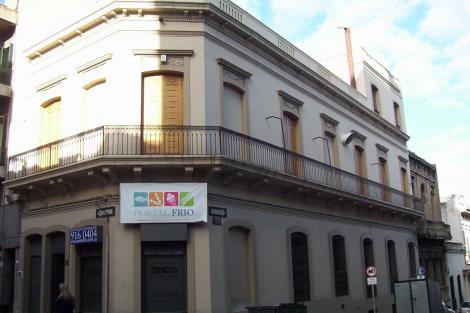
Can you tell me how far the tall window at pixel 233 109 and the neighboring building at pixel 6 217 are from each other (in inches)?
303

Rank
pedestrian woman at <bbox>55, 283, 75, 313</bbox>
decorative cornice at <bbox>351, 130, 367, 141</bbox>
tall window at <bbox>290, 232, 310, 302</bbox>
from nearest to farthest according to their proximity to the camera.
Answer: pedestrian woman at <bbox>55, 283, 75, 313</bbox>
tall window at <bbox>290, 232, 310, 302</bbox>
decorative cornice at <bbox>351, 130, 367, 141</bbox>

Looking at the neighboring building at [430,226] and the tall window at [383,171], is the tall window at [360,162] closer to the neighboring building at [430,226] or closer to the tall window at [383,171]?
the tall window at [383,171]

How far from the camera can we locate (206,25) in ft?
49.5

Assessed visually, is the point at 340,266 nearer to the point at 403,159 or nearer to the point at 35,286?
the point at 35,286

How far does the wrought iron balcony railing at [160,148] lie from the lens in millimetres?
13867

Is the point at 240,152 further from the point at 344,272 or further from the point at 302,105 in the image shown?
the point at 344,272

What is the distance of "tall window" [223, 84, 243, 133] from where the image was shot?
617 inches

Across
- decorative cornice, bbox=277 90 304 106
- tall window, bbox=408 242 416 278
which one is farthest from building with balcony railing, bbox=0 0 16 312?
tall window, bbox=408 242 416 278

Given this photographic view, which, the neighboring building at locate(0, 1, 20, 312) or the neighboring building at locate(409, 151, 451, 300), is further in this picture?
the neighboring building at locate(409, 151, 451, 300)

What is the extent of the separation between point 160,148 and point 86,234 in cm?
298

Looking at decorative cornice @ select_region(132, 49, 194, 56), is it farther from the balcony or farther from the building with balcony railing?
the balcony

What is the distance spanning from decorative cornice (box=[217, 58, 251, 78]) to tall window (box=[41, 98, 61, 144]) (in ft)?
17.6

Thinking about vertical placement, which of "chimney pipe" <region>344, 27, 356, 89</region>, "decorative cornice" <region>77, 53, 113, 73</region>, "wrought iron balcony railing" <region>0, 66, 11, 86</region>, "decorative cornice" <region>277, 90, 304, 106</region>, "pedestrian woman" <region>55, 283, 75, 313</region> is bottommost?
"pedestrian woman" <region>55, 283, 75, 313</region>

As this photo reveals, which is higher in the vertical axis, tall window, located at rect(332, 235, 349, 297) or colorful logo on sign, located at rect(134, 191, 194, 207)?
colorful logo on sign, located at rect(134, 191, 194, 207)
